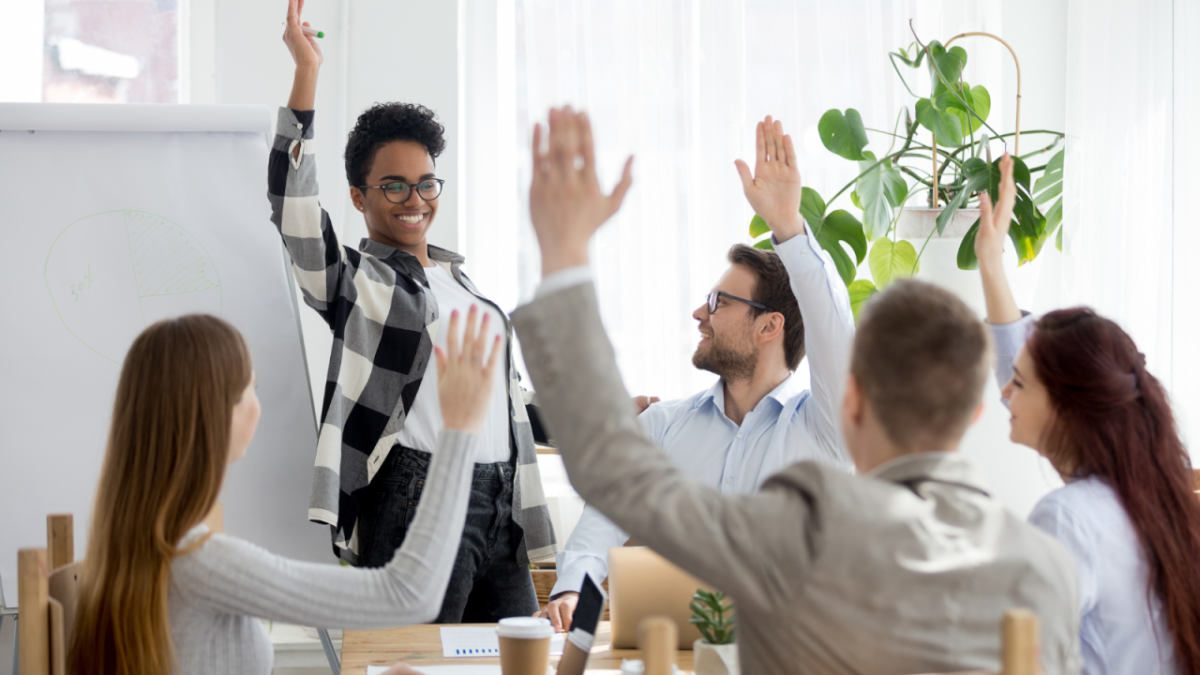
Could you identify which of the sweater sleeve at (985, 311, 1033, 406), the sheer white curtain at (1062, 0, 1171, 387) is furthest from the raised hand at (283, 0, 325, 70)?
the sheer white curtain at (1062, 0, 1171, 387)

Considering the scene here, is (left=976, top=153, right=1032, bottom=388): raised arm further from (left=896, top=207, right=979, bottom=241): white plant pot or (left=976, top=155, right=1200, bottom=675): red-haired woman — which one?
(left=896, top=207, right=979, bottom=241): white plant pot

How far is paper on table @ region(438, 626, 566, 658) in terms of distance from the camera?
1424 millimetres

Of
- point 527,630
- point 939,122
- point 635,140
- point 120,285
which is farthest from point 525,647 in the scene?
point 635,140

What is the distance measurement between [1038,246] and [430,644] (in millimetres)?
2002

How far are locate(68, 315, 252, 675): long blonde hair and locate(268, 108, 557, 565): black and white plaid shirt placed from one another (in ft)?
2.17

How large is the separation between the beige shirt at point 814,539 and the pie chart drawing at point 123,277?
1678 mm

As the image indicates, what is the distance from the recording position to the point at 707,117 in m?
3.15

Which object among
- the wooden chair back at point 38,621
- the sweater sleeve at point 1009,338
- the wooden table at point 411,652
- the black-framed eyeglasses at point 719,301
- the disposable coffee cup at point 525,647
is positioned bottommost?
the wooden table at point 411,652

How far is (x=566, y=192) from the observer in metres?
0.73

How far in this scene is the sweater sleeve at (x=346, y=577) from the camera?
1106mm

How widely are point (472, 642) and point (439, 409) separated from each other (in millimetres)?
504

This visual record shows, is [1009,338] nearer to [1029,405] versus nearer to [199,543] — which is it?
[1029,405]

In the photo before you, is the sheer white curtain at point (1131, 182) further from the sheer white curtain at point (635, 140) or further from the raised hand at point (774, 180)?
the raised hand at point (774, 180)

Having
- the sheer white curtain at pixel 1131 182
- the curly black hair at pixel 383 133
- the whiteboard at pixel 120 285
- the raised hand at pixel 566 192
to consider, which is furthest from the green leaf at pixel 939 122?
the raised hand at pixel 566 192
